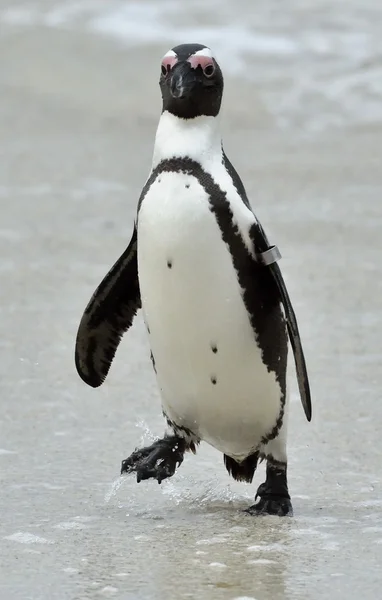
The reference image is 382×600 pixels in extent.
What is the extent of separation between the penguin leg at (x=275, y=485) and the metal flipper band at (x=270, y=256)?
1.50ft

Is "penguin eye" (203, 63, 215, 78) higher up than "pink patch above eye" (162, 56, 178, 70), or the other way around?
"pink patch above eye" (162, 56, 178, 70)

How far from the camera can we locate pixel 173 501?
3.40 metres

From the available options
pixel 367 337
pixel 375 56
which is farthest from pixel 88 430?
pixel 375 56

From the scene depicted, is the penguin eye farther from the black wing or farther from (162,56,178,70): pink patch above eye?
the black wing

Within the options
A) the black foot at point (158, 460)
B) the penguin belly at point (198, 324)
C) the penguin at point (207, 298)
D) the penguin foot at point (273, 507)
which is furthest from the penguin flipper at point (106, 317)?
the penguin foot at point (273, 507)

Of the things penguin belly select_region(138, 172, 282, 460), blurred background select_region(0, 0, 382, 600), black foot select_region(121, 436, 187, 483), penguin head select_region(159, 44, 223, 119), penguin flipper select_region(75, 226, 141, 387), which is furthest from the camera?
penguin flipper select_region(75, 226, 141, 387)

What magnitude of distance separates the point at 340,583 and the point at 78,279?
10.5 feet

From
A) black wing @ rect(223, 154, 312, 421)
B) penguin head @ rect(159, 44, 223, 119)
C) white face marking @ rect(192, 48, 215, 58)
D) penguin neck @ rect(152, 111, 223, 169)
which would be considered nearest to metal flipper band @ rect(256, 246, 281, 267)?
black wing @ rect(223, 154, 312, 421)

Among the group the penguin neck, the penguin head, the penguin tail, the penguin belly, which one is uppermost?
the penguin head

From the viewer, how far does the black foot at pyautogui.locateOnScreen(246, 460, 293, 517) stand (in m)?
3.25

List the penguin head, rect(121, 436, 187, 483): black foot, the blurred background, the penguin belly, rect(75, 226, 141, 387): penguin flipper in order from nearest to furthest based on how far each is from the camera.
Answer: the blurred background, the penguin belly, the penguin head, rect(121, 436, 187, 483): black foot, rect(75, 226, 141, 387): penguin flipper

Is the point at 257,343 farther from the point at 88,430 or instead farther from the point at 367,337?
the point at 367,337

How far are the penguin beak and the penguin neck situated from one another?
6 cm

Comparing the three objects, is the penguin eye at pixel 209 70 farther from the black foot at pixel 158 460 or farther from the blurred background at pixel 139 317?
the blurred background at pixel 139 317
